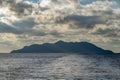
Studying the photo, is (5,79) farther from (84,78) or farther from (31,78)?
(84,78)

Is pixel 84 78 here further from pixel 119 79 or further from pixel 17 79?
pixel 17 79

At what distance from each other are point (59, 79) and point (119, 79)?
53.4 feet

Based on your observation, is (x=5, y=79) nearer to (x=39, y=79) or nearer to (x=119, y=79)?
(x=39, y=79)

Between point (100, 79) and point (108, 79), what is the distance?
7.45 feet

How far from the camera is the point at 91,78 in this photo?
94.1 meters

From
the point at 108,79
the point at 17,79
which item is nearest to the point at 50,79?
the point at 17,79

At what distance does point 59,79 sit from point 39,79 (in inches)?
203

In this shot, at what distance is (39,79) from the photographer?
298 ft

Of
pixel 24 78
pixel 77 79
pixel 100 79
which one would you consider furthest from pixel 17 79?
pixel 100 79

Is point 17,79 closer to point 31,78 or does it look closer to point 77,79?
point 31,78

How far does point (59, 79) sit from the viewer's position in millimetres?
90688

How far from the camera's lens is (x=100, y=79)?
304 feet

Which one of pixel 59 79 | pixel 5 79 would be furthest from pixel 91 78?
pixel 5 79

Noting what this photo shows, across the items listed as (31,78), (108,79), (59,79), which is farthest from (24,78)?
(108,79)
